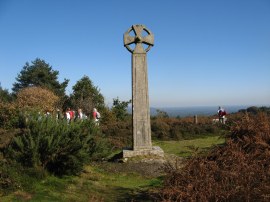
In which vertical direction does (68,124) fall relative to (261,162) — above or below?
above

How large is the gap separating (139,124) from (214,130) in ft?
27.9

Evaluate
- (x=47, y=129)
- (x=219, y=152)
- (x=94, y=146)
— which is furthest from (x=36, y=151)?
(x=219, y=152)

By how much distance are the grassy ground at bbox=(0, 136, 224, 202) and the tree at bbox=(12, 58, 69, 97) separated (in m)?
39.9

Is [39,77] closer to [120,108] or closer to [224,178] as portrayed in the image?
[120,108]

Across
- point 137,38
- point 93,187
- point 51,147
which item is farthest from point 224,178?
point 137,38

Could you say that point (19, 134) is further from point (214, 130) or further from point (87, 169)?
point (214, 130)

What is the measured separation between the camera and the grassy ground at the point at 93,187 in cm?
598

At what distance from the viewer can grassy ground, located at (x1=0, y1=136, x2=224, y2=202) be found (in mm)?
5977

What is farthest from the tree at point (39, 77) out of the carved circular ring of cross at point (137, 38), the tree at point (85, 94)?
the carved circular ring of cross at point (137, 38)

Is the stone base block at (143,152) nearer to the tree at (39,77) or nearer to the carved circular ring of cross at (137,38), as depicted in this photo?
the carved circular ring of cross at (137,38)

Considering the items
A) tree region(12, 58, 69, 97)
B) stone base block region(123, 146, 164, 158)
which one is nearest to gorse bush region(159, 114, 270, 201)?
stone base block region(123, 146, 164, 158)

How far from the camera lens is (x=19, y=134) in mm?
7551

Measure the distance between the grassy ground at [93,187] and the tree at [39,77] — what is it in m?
39.9

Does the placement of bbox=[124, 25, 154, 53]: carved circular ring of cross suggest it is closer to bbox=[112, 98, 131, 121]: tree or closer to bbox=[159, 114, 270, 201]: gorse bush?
bbox=[159, 114, 270, 201]: gorse bush
